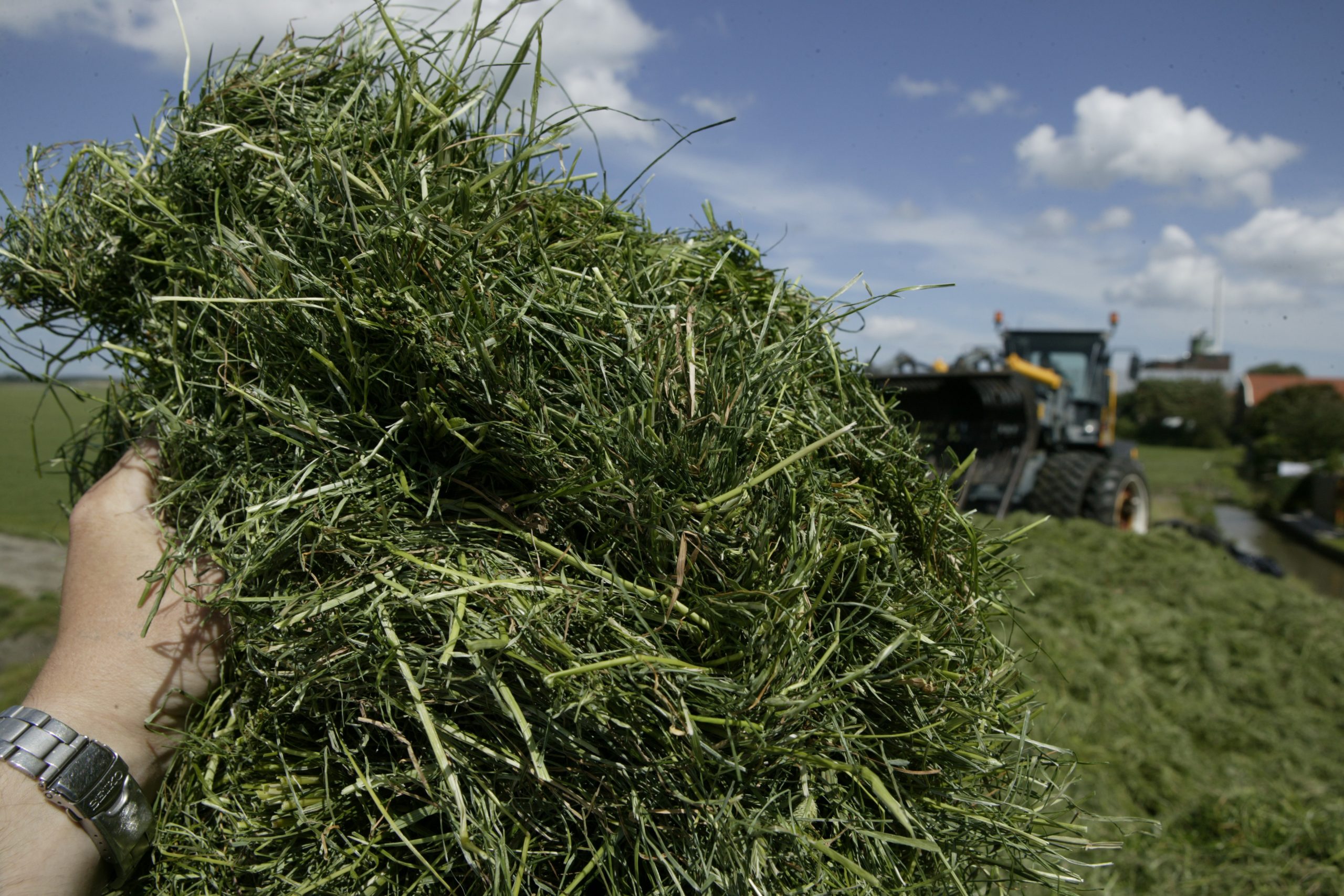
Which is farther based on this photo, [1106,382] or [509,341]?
[1106,382]

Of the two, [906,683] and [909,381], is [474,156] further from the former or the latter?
[909,381]

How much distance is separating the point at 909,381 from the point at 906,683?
24.1 ft

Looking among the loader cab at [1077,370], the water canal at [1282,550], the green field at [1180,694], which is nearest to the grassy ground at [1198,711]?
the green field at [1180,694]

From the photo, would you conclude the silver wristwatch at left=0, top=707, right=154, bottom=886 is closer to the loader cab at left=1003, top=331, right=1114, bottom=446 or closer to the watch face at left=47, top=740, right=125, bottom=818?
the watch face at left=47, top=740, right=125, bottom=818

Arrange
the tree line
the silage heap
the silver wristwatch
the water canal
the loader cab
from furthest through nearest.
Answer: the tree line, the water canal, the loader cab, the silver wristwatch, the silage heap

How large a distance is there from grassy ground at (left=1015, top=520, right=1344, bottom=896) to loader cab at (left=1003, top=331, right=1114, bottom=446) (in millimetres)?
3917

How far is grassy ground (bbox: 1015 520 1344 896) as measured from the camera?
127 inches

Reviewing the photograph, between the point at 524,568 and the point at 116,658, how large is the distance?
0.74 meters

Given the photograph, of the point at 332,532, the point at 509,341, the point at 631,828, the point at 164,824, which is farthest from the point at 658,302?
the point at 164,824

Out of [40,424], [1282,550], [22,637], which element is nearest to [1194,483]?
[1282,550]

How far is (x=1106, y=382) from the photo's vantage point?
36.4 ft

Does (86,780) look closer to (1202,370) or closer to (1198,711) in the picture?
(1198,711)

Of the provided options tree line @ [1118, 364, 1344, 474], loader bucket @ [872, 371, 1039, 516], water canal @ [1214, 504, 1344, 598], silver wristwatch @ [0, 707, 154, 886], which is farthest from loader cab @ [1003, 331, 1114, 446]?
silver wristwatch @ [0, 707, 154, 886]

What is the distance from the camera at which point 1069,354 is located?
1091 centimetres
